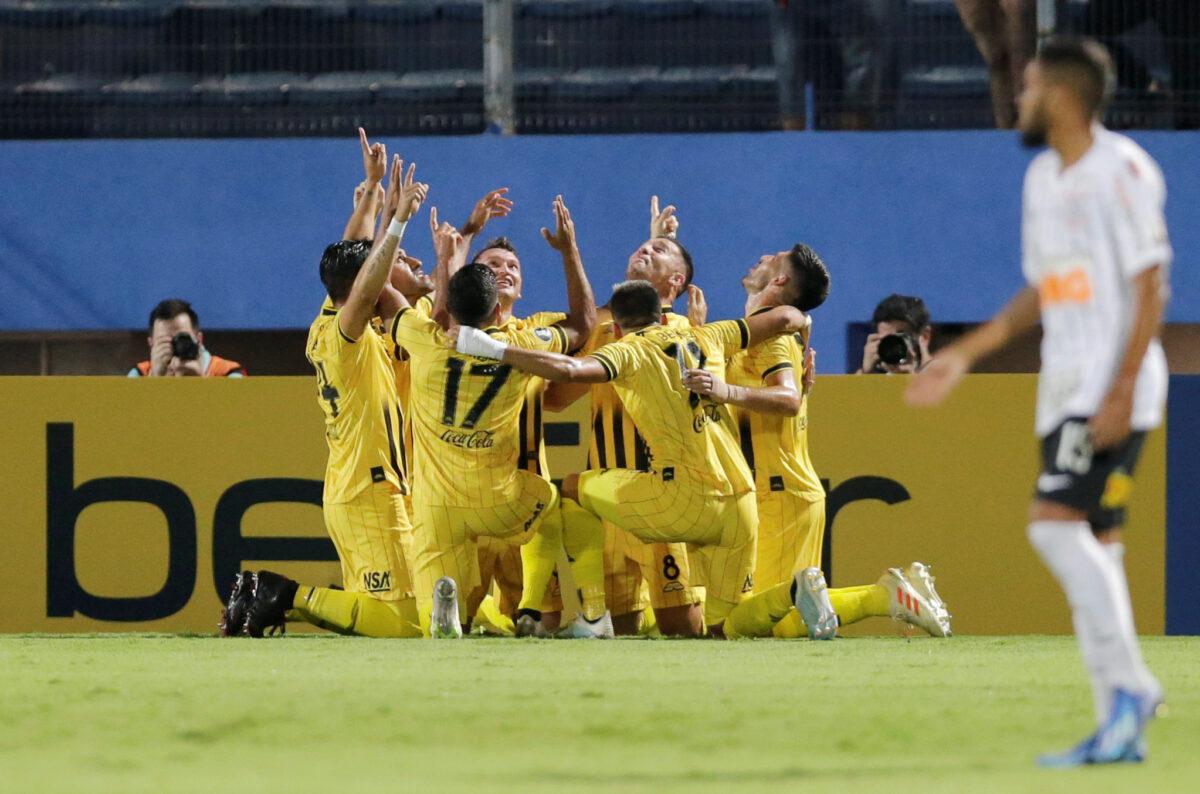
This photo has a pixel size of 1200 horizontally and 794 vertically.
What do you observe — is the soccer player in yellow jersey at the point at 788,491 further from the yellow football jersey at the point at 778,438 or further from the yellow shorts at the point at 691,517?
the yellow shorts at the point at 691,517

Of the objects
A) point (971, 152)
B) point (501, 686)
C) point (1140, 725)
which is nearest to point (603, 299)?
point (971, 152)

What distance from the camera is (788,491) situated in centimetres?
827

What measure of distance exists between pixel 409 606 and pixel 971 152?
17.7 ft

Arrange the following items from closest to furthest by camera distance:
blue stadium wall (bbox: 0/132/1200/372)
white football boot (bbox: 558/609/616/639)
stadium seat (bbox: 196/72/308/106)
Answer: white football boot (bbox: 558/609/616/639) < blue stadium wall (bbox: 0/132/1200/372) < stadium seat (bbox: 196/72/308/106)

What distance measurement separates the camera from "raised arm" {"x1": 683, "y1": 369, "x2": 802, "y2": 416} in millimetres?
7730

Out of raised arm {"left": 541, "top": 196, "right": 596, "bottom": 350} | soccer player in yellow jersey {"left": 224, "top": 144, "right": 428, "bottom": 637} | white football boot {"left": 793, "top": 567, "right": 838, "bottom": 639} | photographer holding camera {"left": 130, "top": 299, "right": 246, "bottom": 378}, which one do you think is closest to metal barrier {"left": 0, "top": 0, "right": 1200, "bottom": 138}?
photographer holding camera {"left": 130, "top": 299, "right": 246, "bottom": 378}

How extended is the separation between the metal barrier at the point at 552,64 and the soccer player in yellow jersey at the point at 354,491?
4113 mm

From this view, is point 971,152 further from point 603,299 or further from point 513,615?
point 513,615

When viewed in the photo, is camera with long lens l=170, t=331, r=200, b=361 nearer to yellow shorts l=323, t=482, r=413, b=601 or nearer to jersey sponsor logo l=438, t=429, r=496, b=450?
yellow shorts l=323, t=482, r=413, b=601

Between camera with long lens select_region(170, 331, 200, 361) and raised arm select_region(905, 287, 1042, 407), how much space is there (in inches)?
235

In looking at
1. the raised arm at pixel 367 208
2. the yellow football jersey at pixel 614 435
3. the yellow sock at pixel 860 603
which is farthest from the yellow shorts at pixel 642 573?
the raised arm at pixel 367 208

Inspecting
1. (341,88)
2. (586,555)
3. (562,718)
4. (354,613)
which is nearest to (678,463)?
(586,555)

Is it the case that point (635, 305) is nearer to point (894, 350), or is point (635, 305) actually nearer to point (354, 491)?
point (354, 491)

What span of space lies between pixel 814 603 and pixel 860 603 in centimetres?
34
